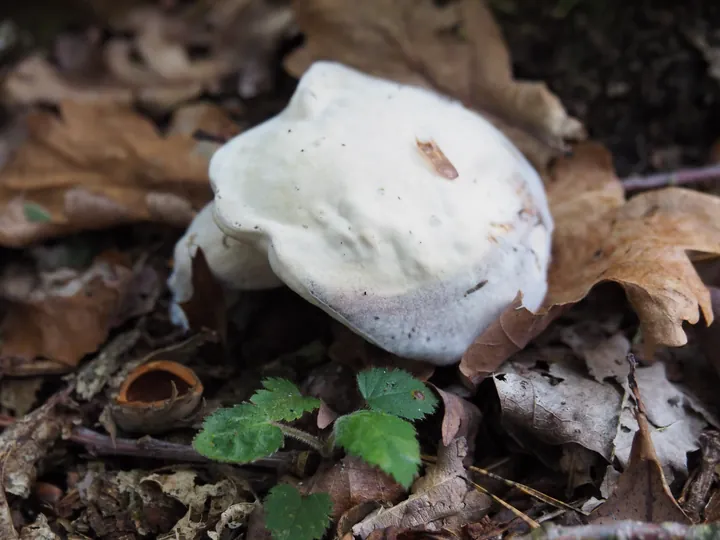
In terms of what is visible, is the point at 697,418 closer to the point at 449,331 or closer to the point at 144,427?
the point at 449,331

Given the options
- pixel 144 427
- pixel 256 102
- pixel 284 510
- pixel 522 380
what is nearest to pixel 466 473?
pixel 522 380

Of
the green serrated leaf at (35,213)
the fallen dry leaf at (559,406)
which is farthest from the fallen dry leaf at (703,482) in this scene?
the green serrated leaf at (35,213)

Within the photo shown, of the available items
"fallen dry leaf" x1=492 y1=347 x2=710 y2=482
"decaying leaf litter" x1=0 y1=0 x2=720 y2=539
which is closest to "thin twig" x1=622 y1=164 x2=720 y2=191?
"decaying leaf litter" x1=0 y1=0 x2=720 y2=539

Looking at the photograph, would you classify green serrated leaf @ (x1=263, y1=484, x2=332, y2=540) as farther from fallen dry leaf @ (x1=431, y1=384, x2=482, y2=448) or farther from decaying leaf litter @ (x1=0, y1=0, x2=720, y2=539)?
fallen dry leaf @ (x1=431, y1=384, x2=482, y2=448)

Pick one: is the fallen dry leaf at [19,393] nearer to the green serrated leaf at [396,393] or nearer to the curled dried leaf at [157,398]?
the curled dried leaf at [157,398]

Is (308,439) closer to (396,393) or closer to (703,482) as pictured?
(396,393)

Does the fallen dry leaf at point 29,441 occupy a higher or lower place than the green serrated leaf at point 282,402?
lower
